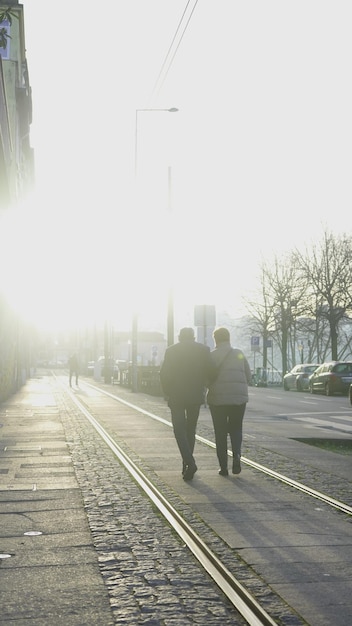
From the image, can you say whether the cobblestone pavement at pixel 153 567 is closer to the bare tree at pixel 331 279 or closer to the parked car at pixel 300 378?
the parked car at pixel 300 378

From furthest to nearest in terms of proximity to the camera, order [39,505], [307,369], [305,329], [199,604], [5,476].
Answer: [305,329] → [307,369] → [5,476] → [39,505] → [199,604]

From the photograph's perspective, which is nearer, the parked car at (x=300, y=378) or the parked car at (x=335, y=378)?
the parked car at (x=335, y=378)

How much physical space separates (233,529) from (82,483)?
3033 millimetres

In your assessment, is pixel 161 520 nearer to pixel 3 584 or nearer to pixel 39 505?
pixel 39 505

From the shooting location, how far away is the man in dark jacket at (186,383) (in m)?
10.6

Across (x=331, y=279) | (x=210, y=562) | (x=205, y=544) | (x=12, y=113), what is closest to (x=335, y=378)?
(x=12, y=113)

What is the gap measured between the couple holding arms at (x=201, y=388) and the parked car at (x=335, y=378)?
2800 centimetres

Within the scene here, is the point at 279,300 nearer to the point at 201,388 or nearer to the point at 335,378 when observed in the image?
the point at 335,378

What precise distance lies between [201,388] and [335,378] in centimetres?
2869

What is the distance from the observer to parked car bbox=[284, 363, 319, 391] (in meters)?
46.6

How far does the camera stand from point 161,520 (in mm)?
7879

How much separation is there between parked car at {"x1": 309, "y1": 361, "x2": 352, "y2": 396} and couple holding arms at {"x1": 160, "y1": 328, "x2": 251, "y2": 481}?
28.0 m

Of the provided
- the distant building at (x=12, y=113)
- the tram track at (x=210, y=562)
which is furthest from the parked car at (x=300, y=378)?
the tram track at (x=210, y=562)

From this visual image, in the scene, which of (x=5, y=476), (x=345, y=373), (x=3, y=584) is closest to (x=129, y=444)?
(x=5, y=476)
